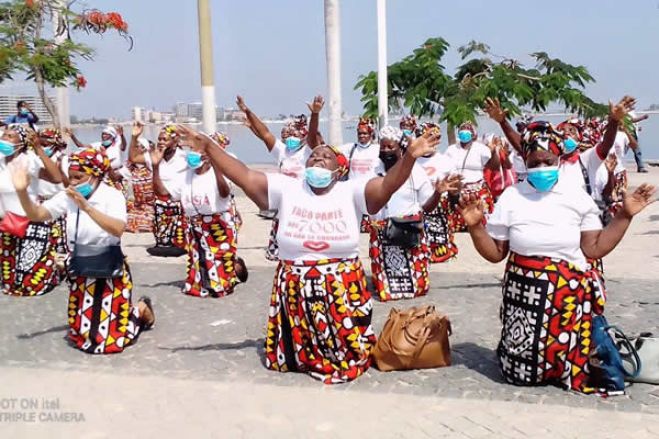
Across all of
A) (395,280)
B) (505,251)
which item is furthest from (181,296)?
(505,251)

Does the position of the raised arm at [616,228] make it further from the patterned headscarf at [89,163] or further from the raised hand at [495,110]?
the patterned headscarf at [89,163]

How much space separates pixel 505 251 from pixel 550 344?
2.27ft

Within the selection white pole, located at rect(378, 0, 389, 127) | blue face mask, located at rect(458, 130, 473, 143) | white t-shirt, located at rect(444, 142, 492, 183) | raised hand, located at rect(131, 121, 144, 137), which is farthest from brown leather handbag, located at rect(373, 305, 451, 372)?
white pole, located at rect(378, 0, 389, 127)

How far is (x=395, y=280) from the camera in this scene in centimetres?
812

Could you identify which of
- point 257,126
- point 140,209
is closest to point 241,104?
point 257,126

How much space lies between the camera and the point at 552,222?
4.82 metres

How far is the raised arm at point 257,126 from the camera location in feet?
27.2

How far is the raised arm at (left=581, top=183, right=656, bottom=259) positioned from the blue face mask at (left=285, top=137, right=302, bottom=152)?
19.1 ft

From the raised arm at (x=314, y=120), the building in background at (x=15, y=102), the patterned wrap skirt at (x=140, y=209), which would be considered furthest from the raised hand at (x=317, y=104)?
the building in background at (x=15, y=102)

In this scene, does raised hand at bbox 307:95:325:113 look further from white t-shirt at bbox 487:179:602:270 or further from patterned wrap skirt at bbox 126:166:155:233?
patterned wrap skirt at bbox 126:166:155:233

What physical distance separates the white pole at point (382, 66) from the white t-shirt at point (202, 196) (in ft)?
22.7

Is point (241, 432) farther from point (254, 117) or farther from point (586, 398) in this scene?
point (254, 117)

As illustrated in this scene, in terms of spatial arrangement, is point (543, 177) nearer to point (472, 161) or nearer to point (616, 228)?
point (616, 228)

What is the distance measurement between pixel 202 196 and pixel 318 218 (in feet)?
10.3
